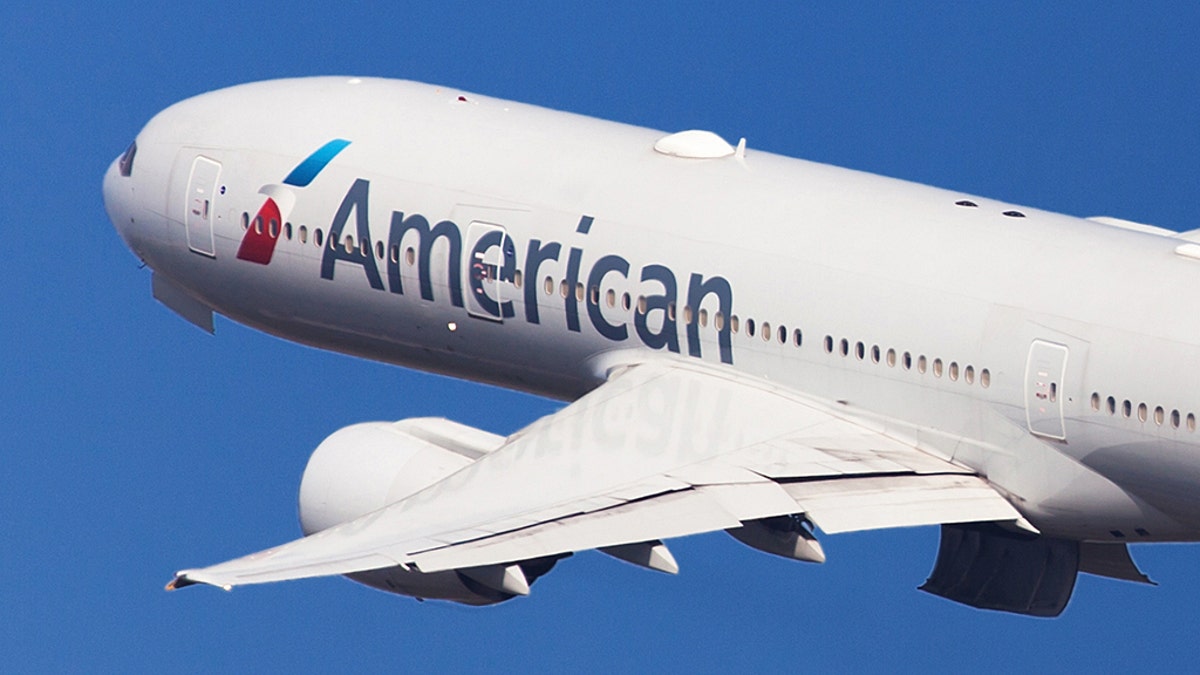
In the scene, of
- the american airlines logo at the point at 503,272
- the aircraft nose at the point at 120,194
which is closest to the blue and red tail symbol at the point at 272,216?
the american airlines logo at the point at 503,272

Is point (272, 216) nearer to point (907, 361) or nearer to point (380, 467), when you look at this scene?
point (380, 467)

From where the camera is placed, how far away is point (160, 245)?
5328 cm

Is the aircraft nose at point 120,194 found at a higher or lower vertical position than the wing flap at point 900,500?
higher

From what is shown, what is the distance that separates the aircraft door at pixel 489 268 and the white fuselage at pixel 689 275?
4 cm

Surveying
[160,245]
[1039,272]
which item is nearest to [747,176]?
[1039,272]

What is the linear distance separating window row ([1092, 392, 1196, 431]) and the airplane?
0.04m

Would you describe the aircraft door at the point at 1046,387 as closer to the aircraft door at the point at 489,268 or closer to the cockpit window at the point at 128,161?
the aircraft door at the point at 489,268

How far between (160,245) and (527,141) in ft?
22.3

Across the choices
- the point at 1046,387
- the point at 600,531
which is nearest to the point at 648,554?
the point at 600,531

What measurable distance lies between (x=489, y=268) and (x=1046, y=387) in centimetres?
885

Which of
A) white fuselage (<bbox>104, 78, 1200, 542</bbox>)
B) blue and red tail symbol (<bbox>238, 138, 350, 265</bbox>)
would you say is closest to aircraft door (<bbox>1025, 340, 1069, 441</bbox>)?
white fuselage (<bbox>104, 78, 1200, 542</bbox>)

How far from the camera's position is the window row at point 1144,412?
42.7 meters

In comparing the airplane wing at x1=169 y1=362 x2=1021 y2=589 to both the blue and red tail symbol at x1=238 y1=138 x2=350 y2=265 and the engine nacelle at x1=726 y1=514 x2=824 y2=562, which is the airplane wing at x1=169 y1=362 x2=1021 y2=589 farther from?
the blue and red tail symbol at x1=238 y1=138 x2=350 y2=265

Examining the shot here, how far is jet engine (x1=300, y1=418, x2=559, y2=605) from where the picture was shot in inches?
1845
